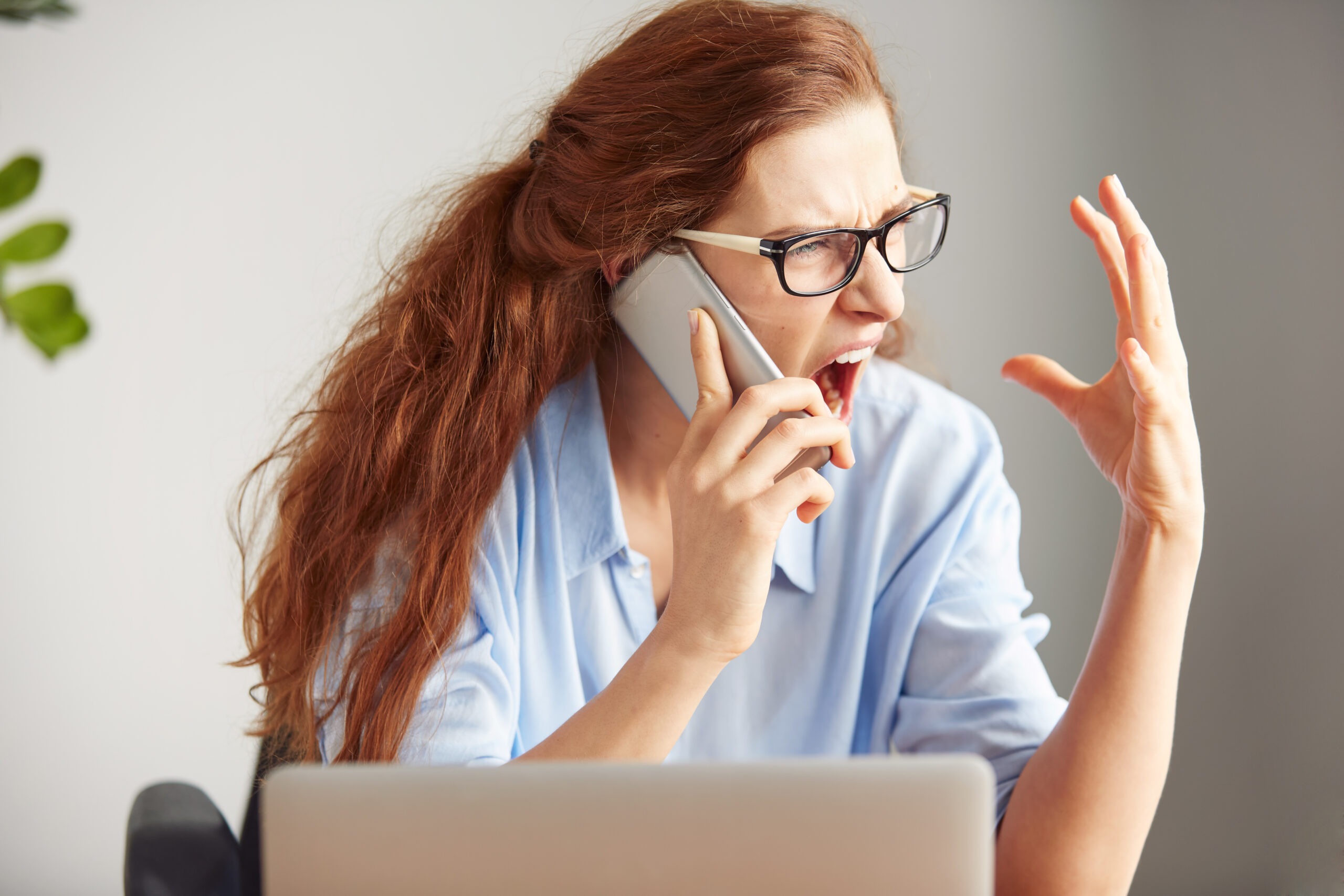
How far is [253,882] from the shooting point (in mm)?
1114

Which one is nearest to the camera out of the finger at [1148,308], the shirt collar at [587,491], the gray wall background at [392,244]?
the finger at [1148,308]

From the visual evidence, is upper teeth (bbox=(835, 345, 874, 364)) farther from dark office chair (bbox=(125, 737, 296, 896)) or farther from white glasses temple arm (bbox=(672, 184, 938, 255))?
dark office chair (bbox=(125, 737, 296, 896))

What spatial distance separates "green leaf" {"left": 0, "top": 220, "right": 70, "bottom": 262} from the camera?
1.37 ft

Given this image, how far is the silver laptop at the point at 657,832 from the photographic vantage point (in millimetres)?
509

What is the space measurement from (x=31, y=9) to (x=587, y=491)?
959 millimetres

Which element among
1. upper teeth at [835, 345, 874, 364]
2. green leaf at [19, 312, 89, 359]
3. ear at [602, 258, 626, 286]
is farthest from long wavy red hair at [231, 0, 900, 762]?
green leaf at [19, 312, 89, 359]

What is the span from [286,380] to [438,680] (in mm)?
1255

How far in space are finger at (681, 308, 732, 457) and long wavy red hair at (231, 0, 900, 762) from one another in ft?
0.43

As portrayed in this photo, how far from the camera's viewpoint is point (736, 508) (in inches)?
38.4

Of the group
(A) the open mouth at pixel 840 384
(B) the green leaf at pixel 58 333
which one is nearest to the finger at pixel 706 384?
(A) the open mouth at pixel 840 384

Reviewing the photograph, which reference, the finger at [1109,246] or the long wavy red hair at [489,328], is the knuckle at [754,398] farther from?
the finger at [1109,246]

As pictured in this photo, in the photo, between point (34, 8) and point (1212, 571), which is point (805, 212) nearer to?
point (34, 8)

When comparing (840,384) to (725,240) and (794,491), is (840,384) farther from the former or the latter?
(794,491)

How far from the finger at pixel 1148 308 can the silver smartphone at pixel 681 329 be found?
1.15 feet
